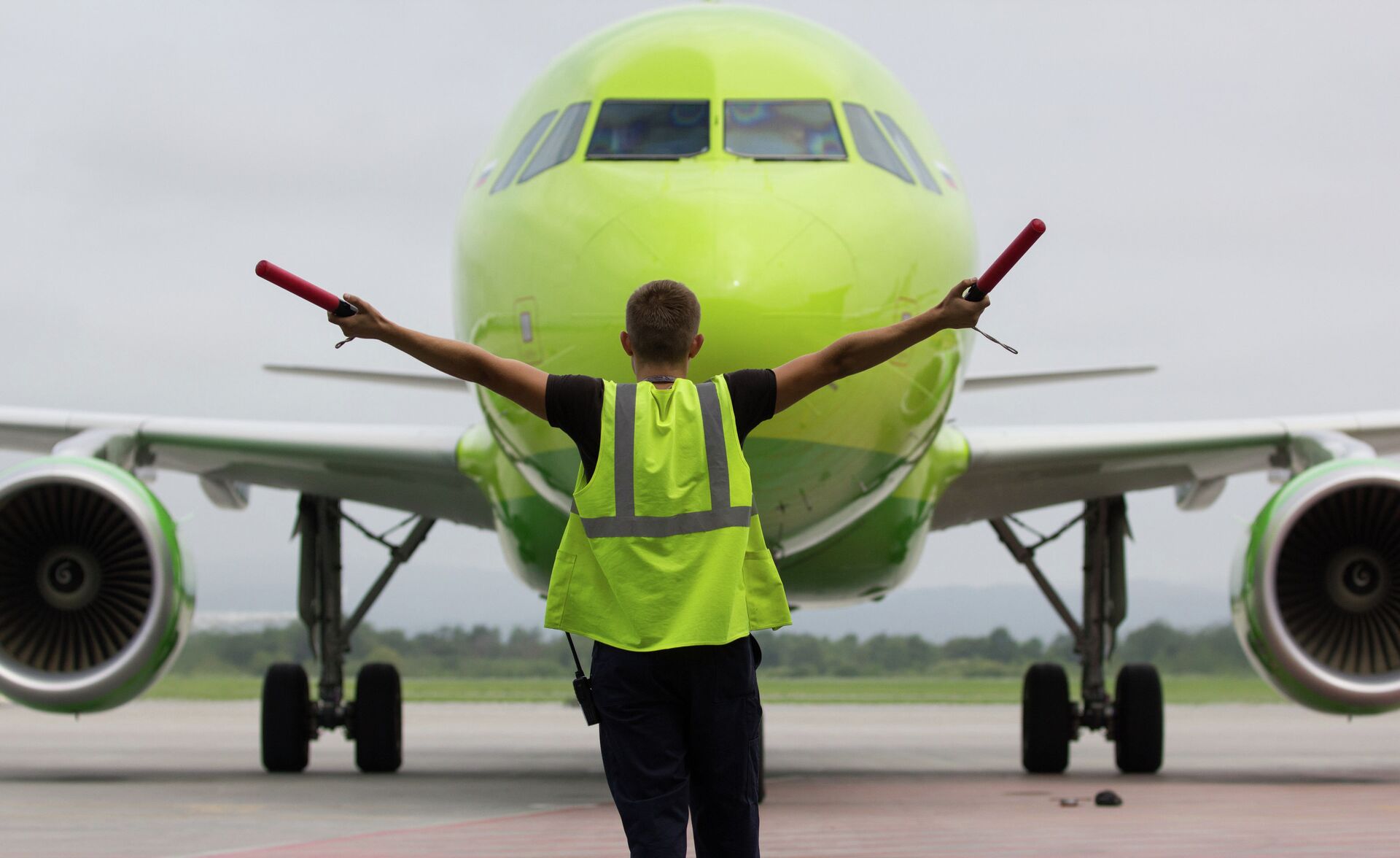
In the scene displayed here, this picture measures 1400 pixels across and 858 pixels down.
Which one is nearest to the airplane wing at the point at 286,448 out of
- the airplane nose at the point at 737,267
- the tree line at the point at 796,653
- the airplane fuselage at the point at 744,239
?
the airplane fuselage at the point at 744,239

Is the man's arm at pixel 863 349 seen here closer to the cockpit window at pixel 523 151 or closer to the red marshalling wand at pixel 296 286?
the red marshalling wand at pixel 296 286

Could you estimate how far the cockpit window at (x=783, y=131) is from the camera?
6945mm

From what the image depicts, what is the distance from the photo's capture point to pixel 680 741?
3277 mm

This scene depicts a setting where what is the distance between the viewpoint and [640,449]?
3.25 metres

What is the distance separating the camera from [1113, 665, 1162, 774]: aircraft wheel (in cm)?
1121

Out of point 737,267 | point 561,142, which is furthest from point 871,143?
point 737,267

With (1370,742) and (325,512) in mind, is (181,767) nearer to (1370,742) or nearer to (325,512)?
(325,512)

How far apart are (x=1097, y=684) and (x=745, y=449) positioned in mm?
5897

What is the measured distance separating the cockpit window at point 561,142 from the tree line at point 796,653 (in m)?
14.4

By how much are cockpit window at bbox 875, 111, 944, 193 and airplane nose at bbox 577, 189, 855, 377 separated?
4.29 ft

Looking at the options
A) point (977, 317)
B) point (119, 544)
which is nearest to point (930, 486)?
point (119, 544)

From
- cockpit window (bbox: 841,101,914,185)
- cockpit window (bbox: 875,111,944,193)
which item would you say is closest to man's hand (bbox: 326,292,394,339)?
cockpit window (bbox: 841,101,914,185)

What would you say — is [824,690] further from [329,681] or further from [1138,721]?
[329,681]

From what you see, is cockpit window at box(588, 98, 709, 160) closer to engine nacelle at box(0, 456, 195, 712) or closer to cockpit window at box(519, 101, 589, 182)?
cockpit window at box(519, 101, 589, 182)
